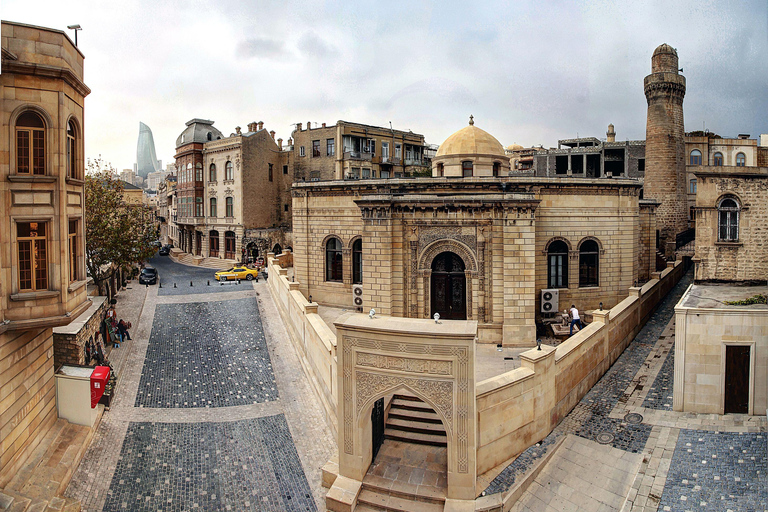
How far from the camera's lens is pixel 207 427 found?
1383 cm

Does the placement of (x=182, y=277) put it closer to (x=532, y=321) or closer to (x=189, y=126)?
(x=189, y=126)

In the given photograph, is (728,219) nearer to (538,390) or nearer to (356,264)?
(538,390)

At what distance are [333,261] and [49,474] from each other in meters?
16.3

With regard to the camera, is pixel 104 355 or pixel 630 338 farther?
pixel 630 338

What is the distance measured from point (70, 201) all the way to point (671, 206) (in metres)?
41.8

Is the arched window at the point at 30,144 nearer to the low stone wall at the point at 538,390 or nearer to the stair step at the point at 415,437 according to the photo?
the stair step at the point at 415,437

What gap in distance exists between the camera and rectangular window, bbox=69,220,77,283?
12.3m

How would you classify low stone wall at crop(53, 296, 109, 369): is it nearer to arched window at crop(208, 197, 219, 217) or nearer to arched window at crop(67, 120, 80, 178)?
arched window at crop(67, 120, 80, 178)

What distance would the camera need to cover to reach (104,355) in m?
17.9

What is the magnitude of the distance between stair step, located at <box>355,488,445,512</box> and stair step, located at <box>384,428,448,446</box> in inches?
74.8

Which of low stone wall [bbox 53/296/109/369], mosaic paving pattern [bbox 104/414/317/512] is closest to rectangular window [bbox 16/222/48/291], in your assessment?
low stone wall [bbox 53/296/109/369]

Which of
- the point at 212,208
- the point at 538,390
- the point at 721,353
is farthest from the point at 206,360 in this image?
the point at 212,208

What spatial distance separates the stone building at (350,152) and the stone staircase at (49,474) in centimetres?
3466

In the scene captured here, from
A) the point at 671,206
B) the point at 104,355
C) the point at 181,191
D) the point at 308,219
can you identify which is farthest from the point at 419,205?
the point at 181,191
